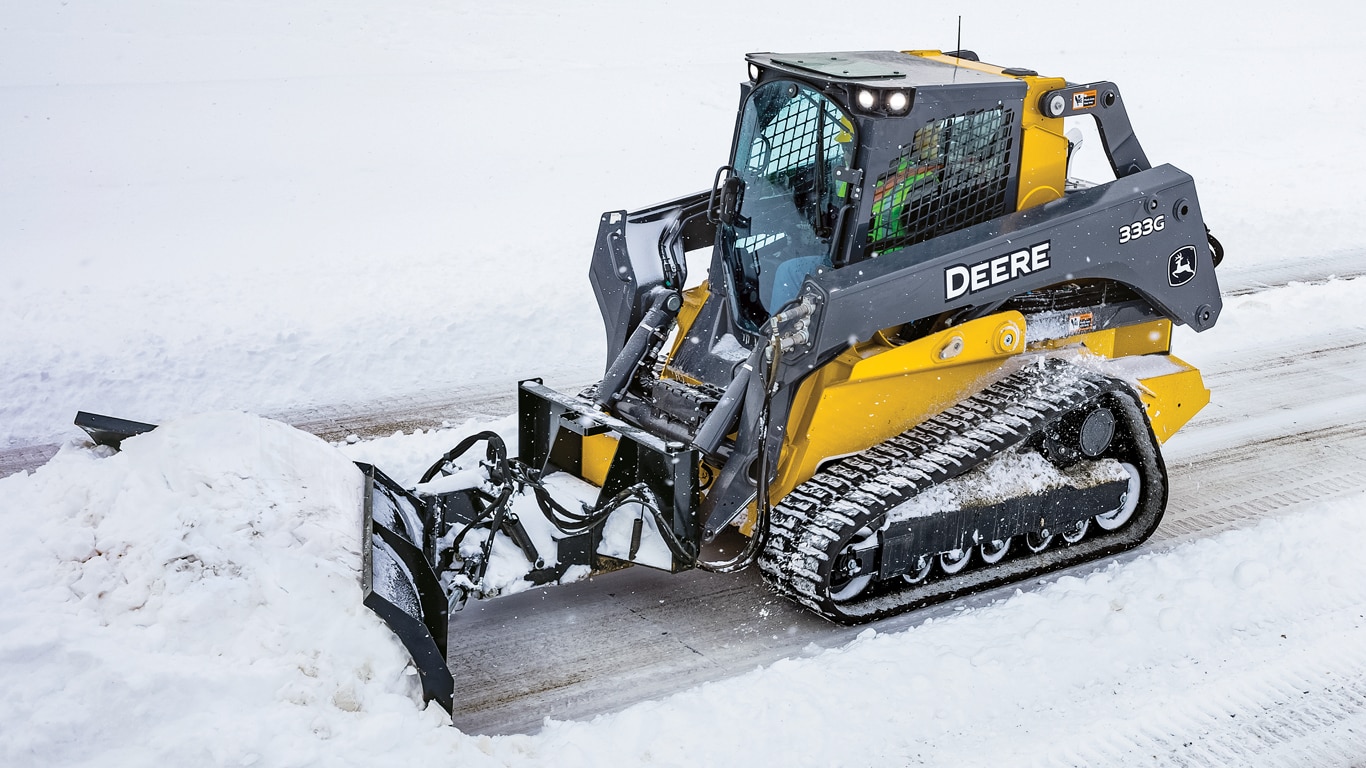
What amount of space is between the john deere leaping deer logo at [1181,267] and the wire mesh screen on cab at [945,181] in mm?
922

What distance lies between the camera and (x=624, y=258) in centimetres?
648

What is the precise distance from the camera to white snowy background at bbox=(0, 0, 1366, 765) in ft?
12.9

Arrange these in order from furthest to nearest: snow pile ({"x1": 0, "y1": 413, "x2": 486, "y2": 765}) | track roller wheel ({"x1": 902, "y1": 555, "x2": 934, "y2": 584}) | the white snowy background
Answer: track roller wheel ({"x1": 902, "y1": 555, "x2": 934, "y2": 584}) < the white snowy background < snow pile ({"x1": 0, "y1": 413, "x2": 486, "y2": 765})

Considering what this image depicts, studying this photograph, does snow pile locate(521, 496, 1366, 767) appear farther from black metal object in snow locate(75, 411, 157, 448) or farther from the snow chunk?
black metal object in snow locate(75, 411, 157, 448)

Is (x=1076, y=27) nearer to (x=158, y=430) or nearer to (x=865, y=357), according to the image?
(x=865, y=357)

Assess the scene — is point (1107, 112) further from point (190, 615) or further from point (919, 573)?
point (190, 615)

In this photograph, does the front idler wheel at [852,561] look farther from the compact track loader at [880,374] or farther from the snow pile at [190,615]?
the snow pile at [190,615]

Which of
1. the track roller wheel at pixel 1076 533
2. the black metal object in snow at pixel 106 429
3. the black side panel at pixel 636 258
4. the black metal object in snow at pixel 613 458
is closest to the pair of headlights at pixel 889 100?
the black side panel at pixel 636 258

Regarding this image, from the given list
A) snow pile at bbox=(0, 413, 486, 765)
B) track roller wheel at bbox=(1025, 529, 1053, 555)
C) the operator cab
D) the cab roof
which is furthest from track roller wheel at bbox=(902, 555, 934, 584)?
snow pile at bbox=(0, 413, 486, 765)

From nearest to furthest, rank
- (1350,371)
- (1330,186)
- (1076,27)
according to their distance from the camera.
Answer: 1. (1350,371)
2. (1330,186)
3. (1076,27)

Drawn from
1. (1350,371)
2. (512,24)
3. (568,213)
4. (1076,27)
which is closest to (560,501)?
(1350,371)

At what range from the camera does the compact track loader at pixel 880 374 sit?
5.14 meters

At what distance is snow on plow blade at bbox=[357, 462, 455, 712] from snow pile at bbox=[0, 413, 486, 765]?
60 mm

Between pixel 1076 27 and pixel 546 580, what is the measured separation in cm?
2084
